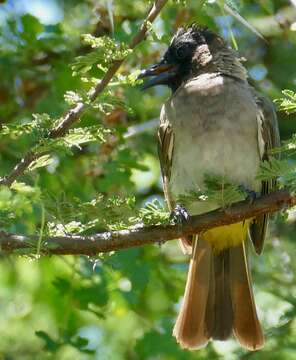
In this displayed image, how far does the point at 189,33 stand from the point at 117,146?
75cm

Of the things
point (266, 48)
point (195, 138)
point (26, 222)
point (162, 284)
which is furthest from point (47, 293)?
point (266, 48)

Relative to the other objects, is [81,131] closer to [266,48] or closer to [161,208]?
[161,208]

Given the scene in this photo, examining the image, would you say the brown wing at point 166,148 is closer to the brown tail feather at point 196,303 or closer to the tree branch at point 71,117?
the brown tail feather at point 196,303

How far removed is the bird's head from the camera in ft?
16.2

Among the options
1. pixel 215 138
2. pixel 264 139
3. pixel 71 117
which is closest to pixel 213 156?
pixel 215 138

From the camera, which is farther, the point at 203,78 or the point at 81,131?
the point at 203,78

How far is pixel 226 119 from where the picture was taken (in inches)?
176

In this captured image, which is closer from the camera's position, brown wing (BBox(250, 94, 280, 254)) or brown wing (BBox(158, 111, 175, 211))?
brown wing (BBox(250, 94, 280, 254))

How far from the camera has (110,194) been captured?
474cm

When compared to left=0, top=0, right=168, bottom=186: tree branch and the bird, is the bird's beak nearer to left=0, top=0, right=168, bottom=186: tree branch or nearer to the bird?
the bird

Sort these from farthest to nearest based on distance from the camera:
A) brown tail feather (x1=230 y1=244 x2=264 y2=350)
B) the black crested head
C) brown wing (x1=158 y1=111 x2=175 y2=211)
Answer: the black crested head
brown wing (x1=158 y1=111 x2=175 y2=211)
brown tail feather (x1=230 y1=244 x2=264 y2=350)

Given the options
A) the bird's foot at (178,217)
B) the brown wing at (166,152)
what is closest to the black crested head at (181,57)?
the brown wing at (166,152)

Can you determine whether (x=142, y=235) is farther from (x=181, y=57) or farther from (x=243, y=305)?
(x=181, y=57)

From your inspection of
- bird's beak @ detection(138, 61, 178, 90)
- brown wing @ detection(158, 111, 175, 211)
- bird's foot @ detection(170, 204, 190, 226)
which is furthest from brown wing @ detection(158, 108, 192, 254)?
bird's foot @ detection(170, 204, 190, 226)
